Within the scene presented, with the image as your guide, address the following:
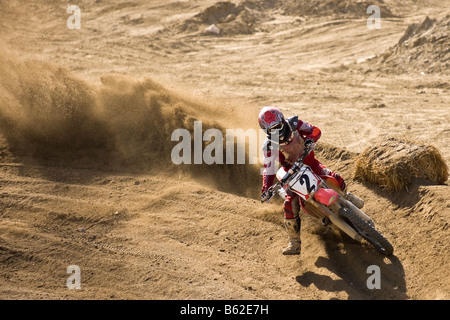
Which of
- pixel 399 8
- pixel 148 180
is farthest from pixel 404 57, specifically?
pixel 148 180

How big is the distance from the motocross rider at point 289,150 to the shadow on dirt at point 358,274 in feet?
1.64

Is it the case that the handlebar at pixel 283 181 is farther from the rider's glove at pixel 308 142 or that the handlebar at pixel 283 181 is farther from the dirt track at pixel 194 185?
the dirt track at pixel 194 185

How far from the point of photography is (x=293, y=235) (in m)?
6.68

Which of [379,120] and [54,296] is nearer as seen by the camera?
[54,296]

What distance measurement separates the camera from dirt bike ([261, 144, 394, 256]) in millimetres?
6004

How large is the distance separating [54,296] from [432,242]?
4.64 meters

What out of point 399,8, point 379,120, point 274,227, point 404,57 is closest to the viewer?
point 274,227

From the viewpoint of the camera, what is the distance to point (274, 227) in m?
7.52

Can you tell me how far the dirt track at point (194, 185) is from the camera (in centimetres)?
628

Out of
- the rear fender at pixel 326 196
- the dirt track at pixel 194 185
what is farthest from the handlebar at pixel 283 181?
the dirt track at pixel 194 185

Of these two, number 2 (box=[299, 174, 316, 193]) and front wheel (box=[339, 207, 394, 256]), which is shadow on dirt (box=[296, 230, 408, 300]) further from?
number 2 (box=[299, 174, 316, 193])

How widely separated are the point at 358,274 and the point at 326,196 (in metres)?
1.09
